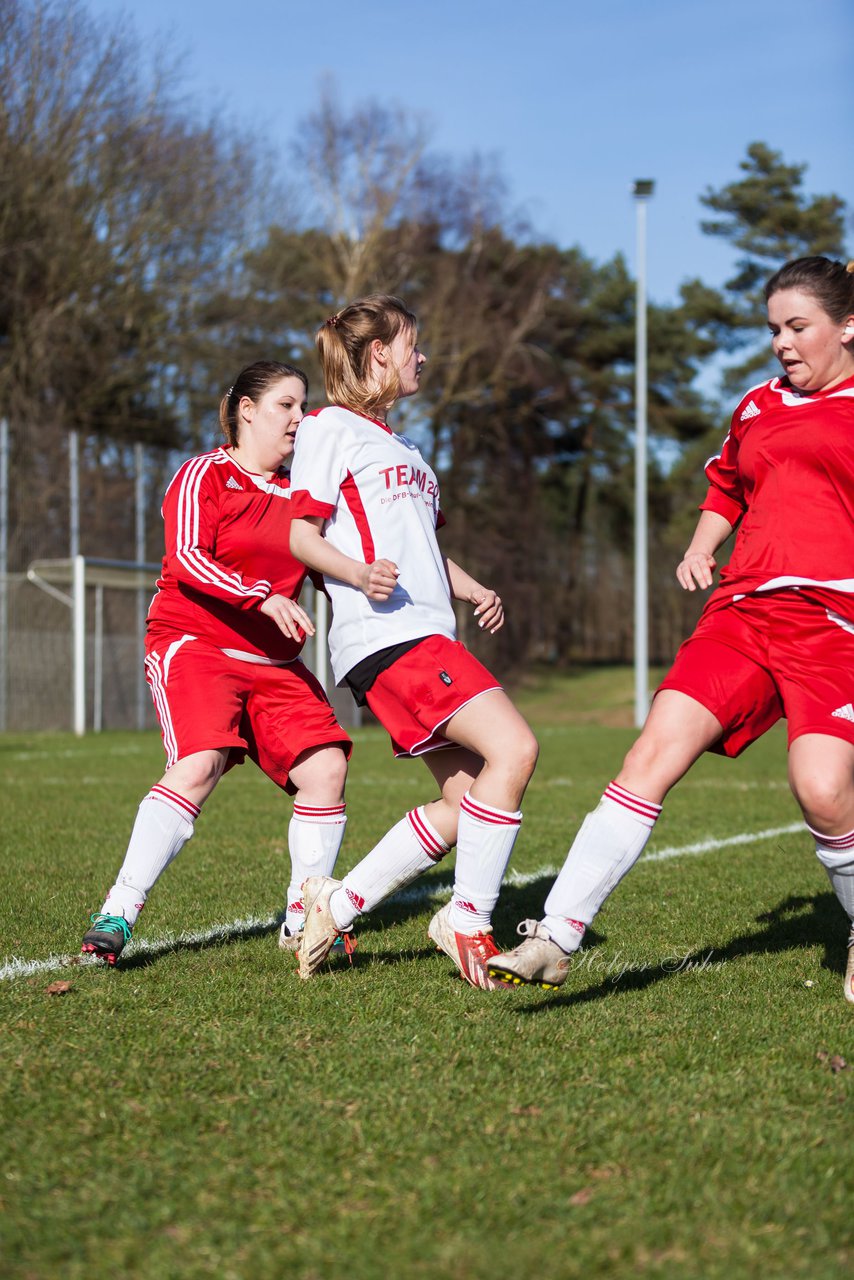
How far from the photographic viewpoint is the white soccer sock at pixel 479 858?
3.79m

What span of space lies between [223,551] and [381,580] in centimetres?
102

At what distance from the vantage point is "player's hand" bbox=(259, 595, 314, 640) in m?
4.00

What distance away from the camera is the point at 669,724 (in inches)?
137

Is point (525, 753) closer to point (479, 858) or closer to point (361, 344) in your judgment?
point (479, 858)

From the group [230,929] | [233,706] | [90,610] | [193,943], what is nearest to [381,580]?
[233,706]

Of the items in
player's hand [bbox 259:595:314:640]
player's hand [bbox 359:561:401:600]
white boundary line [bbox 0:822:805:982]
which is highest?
player's hand [bbox 359:561:401:600]

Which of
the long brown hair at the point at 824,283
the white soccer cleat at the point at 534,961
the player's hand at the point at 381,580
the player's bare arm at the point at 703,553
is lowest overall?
the white soccer cleat at the point at 534,961

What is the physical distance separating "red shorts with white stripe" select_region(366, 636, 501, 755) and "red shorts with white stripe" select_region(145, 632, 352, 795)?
565 millimetres

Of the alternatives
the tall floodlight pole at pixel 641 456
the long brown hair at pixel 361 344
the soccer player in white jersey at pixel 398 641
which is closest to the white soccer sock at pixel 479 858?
the soccer player in white jersey at pixel 398 641

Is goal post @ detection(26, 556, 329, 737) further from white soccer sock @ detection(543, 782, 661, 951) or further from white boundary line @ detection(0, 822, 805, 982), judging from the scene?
white soccer sock @ detection(543, 782, 661, 951)

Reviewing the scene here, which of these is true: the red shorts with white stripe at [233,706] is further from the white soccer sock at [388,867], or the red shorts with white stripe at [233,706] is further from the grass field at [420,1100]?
the grass field at [420,1100]

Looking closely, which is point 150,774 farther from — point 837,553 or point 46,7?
point 46,7

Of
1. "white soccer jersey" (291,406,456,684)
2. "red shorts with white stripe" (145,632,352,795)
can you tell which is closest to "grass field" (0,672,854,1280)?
"red shorts with white stripe" (145,632,352,795)

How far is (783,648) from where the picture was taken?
11.6ft
